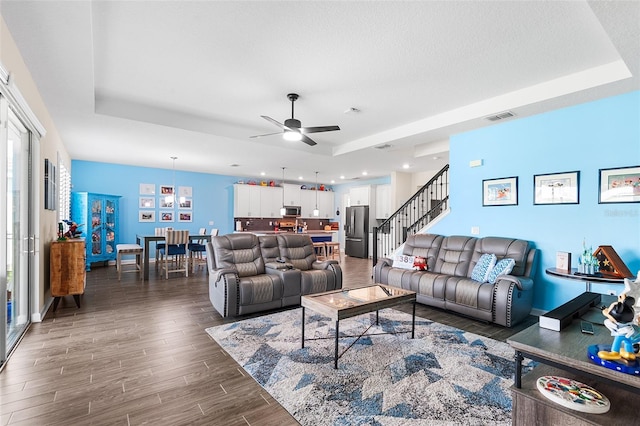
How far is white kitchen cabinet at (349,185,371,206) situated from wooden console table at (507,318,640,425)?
8.45 metres

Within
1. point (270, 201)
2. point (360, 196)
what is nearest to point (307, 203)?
point (270, 201)

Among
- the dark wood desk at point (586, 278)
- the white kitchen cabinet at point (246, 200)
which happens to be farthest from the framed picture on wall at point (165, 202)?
the dark wood desk at point (586, 278)

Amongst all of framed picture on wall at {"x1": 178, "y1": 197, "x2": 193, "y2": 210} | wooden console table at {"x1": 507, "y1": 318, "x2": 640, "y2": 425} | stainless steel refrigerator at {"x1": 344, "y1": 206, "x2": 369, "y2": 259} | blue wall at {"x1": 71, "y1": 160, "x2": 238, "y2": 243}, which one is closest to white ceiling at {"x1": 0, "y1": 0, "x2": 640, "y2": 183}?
wooden console table at {"x1": 507, "y1": 318, "x2": 640, "y2": 425}

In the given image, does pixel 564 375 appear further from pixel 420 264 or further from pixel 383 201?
pixel 383 201

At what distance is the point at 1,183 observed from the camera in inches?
101

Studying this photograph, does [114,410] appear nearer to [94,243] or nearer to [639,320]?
[639,320]

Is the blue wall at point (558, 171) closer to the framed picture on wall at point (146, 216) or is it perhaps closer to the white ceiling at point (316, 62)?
the white ceiling at point (316, 62)

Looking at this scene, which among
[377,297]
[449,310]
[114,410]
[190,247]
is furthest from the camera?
[190,247]

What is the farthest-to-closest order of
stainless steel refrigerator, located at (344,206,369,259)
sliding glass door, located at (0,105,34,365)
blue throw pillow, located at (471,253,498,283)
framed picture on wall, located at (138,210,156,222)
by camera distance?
stainless steel refrigerator, located at (344,206,369,259), framed picture on wall, located at (138,210,156,222), blue throw pillow, located at (471,253,498,283), sliding glass door, located at (0,105,34,365)

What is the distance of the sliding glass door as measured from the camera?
2.60m

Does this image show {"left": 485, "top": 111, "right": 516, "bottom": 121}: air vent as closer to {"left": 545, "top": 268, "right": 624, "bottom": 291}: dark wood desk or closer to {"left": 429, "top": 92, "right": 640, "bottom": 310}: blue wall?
{"left": 429, "top": 92, "right": 640, "bottom": 310}: blue wall

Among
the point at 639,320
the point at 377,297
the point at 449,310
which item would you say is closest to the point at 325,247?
the point at 449,310

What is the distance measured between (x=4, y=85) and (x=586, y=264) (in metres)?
5.68

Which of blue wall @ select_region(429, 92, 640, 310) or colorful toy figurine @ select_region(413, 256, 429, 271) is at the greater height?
blue wall @ select_region(429, 92, 640, 310)
